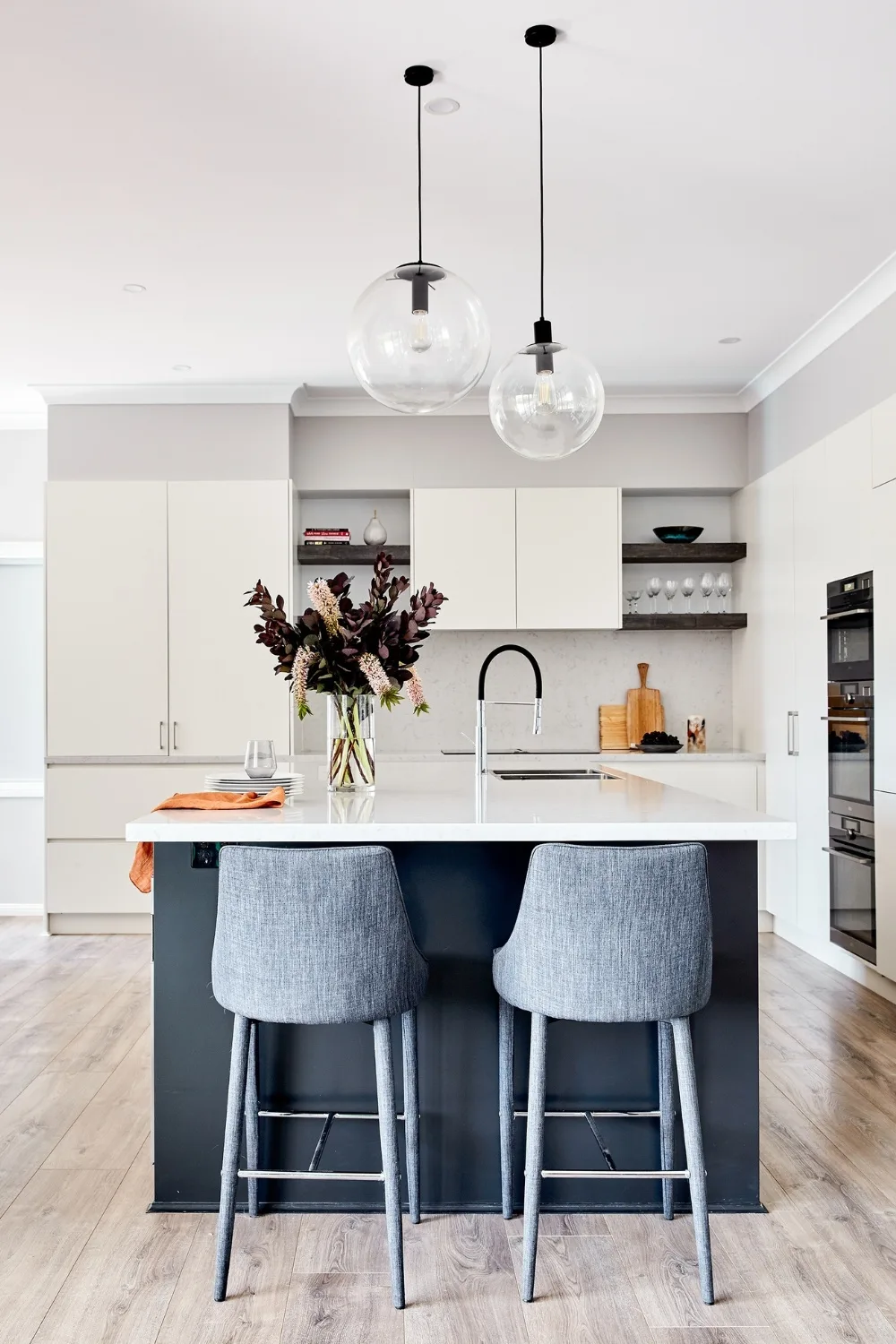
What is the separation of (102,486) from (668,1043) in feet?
13.3

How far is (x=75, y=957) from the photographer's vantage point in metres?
4.81

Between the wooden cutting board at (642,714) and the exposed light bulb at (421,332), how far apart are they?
3859mm

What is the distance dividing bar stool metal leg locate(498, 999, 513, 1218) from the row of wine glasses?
360cm

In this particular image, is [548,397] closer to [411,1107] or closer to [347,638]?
[347,638]

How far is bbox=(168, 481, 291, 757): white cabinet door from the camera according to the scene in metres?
5.30

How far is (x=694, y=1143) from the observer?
2059 millimetres

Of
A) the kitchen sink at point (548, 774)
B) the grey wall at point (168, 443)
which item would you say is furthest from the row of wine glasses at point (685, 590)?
the grey wall at point (168, 443)

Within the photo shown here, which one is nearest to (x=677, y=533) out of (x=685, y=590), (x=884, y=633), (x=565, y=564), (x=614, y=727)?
(x=685, y=590)

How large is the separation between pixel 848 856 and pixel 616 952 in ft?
8.60

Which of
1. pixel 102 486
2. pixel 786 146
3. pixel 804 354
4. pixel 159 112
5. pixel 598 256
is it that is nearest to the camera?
pixel 159 112

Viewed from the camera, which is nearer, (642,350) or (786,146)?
(786,146)

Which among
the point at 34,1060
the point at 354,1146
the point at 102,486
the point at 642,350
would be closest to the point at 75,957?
the point at 34,1060

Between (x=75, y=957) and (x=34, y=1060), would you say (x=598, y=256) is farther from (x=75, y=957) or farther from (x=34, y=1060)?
(x=75, y=957)

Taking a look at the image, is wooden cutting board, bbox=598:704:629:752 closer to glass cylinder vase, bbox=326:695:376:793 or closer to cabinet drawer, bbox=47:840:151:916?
cabinet drawer, bbox=47:840:151:916
